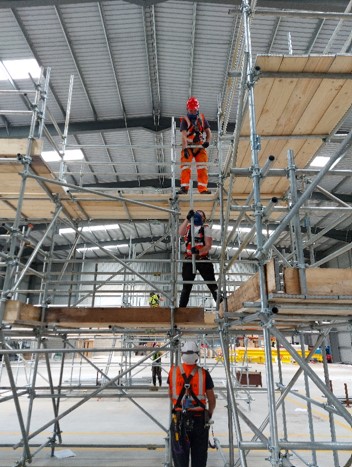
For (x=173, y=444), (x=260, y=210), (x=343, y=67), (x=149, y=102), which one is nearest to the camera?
(x=260, y=210)

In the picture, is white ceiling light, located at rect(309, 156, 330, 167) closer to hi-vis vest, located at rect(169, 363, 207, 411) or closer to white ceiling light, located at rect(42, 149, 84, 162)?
white ceiling light, located at rect(42, 149, 84, 162)

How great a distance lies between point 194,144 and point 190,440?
5.01 meters

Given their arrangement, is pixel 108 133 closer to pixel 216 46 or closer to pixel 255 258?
pixel 216 46

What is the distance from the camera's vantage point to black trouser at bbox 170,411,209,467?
443cm

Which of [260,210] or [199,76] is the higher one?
[199,76]

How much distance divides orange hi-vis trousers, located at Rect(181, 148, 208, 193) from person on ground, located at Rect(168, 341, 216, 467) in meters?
3.07

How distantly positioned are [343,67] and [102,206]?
4.91 m

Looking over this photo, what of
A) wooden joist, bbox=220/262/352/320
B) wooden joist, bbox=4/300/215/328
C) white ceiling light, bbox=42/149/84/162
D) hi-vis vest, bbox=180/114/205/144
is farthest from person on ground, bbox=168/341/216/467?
white ceiling light, bbox=42/149/84/162

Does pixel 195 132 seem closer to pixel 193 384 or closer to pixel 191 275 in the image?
pixel 191 275

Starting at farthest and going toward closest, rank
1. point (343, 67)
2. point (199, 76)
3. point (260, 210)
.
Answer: point (199, 76)
point (343, 67)
point (260, 210)

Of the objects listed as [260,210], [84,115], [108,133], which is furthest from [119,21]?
[260,210]

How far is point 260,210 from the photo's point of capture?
343 centimetres

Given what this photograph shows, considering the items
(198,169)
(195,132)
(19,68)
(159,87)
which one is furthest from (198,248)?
(19,68)

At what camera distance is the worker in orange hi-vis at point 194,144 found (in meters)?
6.66
